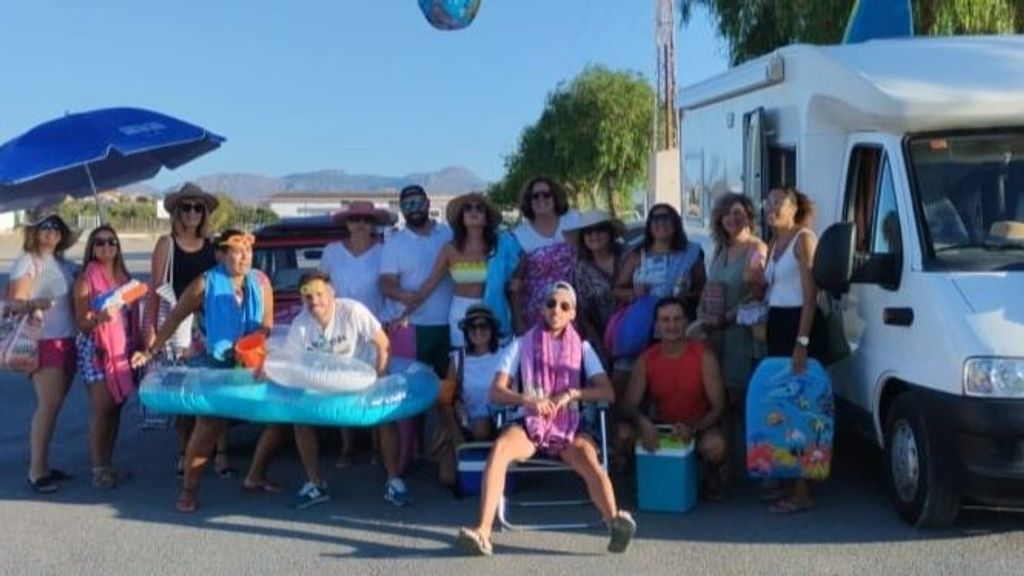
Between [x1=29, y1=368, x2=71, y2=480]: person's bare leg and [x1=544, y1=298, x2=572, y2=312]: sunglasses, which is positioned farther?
[x1=29, y1=368, x2=71, y2=480]: person's bare leg

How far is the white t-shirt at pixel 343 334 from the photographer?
6.65 meters

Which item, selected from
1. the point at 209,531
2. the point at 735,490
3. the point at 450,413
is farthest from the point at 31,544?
the point at 735,490

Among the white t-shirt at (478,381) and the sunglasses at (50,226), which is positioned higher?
the sunglasses at (50,226)

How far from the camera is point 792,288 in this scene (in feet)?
21.4

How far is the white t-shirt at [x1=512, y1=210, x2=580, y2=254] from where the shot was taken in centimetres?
745

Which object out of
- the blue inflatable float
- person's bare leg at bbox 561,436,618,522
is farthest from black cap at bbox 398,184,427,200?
person's bare leg at bbox 561,436,618,522

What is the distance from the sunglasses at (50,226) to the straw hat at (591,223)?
3.09 meters

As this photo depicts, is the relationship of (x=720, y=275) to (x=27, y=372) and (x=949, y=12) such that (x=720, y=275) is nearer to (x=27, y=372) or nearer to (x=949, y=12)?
(x=27, y=372)

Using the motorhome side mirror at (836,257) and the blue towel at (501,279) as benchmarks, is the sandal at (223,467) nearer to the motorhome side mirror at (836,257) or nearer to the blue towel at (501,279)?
the blue towel at (501,279)

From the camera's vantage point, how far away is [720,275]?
695 cm

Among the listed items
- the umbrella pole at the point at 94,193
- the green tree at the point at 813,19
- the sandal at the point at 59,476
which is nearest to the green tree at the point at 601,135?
the green tree at the point at 813,19

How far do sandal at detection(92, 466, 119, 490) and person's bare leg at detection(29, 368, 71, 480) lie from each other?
11.7 inches

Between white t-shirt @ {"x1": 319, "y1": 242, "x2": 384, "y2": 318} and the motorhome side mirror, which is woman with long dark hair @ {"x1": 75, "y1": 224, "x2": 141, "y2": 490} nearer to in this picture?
white t-shirt @ {"x1": 319, "y1": 242, "x2": 384, "y2": 318}

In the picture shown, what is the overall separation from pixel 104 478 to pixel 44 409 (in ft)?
1.83
